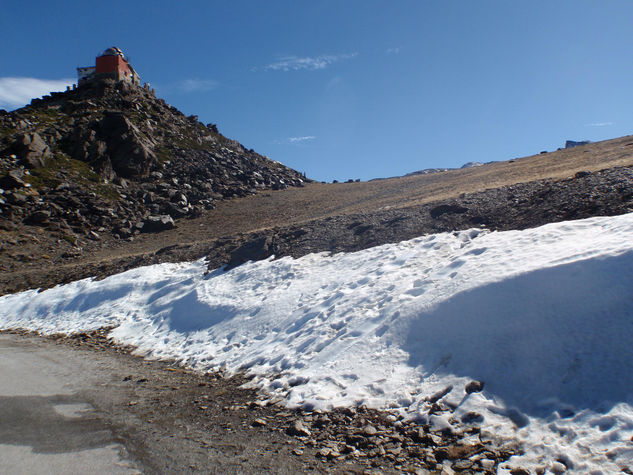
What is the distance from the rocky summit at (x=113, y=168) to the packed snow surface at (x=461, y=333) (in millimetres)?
23011

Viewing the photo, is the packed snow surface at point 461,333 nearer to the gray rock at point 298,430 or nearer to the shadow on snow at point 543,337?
the shadow on snow at point 543,337


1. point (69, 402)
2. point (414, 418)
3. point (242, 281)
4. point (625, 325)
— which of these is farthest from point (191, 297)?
point (625, 325)

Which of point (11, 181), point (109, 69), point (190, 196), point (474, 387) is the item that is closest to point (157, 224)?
point (190, 196)

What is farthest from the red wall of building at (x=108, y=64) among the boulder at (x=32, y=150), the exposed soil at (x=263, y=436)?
the exposed soil at (x=263, y=436)

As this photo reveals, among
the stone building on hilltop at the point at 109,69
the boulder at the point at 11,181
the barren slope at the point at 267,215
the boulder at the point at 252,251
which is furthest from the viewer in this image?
the stone building on hilltop at the point at 109,69

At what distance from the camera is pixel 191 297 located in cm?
1374

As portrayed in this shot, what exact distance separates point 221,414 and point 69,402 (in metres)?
2.97

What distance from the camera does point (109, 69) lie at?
66.8m

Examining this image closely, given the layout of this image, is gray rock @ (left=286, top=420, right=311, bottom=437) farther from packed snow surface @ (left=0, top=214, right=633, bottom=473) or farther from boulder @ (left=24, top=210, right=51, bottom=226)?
boulder @ (left=24, top=210, right=51, bottom=226)

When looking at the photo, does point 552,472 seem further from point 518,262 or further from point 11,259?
point 11,259

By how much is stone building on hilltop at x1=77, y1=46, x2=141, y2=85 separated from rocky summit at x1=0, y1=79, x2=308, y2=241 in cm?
282

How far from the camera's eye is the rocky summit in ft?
103

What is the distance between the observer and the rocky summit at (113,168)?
31531mm

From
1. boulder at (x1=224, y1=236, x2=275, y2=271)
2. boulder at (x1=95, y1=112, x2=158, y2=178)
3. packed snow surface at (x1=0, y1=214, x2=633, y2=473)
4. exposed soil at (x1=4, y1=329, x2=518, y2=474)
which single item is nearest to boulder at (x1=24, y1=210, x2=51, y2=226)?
boulder at (x1=95, y1=112, x2=158, y2=178)
